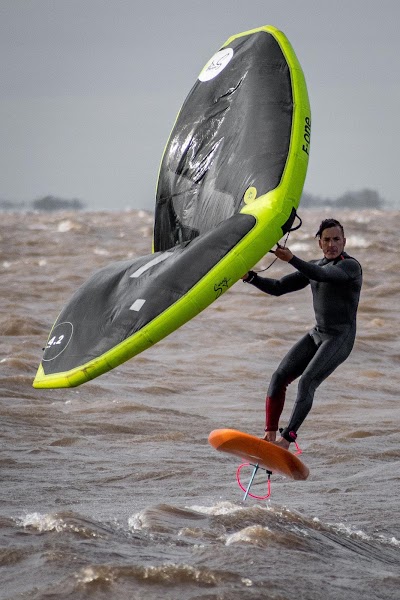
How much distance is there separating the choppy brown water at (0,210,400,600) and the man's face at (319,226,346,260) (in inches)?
78.0

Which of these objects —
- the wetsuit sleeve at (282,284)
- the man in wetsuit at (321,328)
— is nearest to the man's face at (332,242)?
the man in wetsuit at (321,328)

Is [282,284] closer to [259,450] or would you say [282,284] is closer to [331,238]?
[331,238]

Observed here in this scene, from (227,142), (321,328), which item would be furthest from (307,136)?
(321,328)

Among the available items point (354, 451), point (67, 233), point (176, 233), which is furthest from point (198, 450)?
point (67, 233)

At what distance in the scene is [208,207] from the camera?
28.0 ft

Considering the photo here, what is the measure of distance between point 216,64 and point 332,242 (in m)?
2.48

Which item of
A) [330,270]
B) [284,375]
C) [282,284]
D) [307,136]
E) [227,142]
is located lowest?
[284,375]

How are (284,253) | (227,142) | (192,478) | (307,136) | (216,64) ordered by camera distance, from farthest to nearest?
(192,478), (216,64), (227,142), (307,136), (284,253)

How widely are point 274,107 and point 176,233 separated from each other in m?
1.40

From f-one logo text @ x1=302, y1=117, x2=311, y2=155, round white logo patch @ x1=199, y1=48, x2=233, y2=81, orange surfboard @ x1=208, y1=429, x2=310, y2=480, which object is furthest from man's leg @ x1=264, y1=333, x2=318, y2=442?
round white logo patch @ x1=199, y1=48, x2=233, y2=81

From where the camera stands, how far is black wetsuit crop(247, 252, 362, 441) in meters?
7.63

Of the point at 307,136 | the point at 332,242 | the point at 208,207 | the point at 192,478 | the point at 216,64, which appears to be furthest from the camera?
the point at 192,478

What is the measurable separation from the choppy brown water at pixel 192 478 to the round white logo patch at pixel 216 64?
338cm

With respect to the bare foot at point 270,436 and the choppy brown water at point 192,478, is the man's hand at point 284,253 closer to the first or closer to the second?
the bare foot at point 270,436
